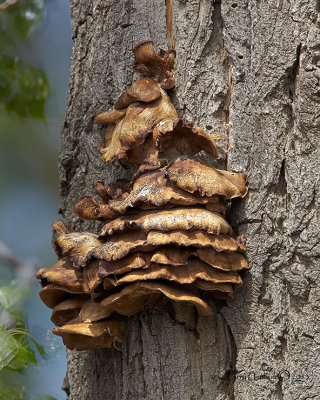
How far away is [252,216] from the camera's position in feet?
5.47

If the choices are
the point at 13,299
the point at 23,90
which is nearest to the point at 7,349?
the point at 13,299

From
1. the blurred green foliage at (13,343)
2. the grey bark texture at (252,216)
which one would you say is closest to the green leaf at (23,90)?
the blurred green foliage at (13,343)

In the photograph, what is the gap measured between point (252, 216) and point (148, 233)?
34 centimetres

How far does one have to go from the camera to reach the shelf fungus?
4.89 ft

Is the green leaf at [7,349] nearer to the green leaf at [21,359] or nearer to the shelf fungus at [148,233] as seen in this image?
the green leaf at [21,359]

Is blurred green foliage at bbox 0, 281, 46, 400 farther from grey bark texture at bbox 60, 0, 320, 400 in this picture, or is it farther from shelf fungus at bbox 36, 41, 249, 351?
shelf fungus at bbox 36, 41, 249, 351

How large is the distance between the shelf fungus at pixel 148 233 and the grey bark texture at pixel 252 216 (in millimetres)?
67

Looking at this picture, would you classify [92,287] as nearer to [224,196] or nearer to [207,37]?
[224,196]

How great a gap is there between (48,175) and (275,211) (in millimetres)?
2918

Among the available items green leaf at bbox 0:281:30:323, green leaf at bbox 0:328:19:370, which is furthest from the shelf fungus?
green leaf at bbox 0:281:30:323

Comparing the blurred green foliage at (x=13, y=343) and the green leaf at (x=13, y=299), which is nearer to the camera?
the blurred green foliage at (x=13, y=343)

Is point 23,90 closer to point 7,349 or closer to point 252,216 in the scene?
point 7,349

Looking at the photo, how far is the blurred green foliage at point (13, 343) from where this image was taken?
2086mm

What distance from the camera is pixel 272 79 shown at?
1721 mm
